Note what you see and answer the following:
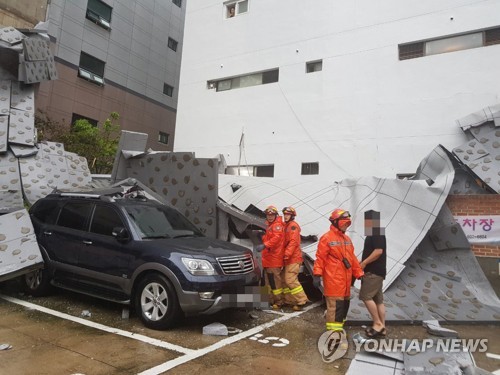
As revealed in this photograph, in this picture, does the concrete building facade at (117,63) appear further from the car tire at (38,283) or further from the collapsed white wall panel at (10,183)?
the car tire at (38,283)

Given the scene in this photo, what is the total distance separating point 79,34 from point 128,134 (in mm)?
12462

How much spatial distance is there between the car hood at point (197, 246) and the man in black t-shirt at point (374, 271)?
5.59 feet

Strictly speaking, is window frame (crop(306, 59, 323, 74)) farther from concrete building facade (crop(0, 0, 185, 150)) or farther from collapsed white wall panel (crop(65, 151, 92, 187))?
concrete building facade (crop(0, 0, 185, 150))

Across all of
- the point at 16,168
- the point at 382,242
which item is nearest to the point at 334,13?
the point at 382,242

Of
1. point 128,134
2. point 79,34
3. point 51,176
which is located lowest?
point 51,176

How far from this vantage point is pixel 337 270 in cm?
446

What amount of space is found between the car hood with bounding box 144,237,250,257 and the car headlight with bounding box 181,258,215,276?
0.39 ft

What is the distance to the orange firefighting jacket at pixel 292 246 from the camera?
6062 millimetres

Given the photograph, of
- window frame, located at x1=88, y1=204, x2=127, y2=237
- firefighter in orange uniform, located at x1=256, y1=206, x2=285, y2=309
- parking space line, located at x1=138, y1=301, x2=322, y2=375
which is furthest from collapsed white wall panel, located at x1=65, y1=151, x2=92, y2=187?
parking space line, located at x1=138, y1=301, x2=322, y2=375

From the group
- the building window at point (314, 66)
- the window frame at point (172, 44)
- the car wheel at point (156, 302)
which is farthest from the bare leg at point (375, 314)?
the window frame at point (172, 44)

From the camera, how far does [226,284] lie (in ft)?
15.4

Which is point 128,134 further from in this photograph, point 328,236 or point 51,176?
point 328,236

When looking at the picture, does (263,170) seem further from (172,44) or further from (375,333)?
(172,44)

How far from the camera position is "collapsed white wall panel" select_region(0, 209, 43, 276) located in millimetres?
5552
